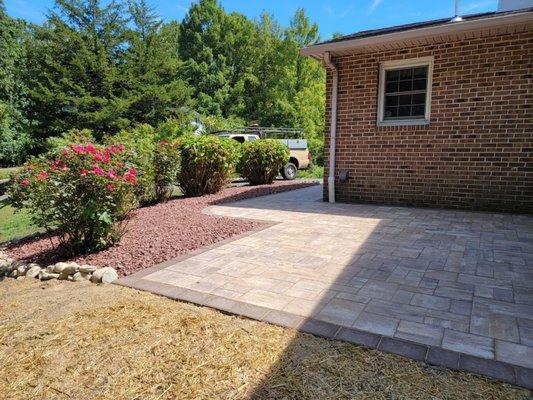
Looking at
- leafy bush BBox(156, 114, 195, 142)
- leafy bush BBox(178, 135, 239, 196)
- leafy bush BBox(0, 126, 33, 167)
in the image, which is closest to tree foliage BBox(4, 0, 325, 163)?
leafy bush BBox(0, 126, 33, 167)

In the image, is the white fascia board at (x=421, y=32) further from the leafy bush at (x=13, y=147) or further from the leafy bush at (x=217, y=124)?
the leafy bush at (x=13, y=147)

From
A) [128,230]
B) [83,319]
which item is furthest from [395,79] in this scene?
[83,319]

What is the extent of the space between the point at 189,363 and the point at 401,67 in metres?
6.46

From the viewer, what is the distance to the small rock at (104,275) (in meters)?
3.52

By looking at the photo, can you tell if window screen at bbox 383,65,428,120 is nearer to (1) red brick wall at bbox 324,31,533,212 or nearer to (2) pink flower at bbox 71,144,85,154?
(1) red brick wall at bbox 324,31,533,212

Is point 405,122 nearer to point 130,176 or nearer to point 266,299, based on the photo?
point 130,176

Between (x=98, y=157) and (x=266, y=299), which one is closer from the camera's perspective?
(x=266, y=299)

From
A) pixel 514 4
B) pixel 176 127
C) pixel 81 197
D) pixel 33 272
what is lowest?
pixel 33 272

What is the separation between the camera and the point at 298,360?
7.03ft

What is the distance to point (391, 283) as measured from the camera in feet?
10.6

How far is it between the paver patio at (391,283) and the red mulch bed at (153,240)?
0.99ft

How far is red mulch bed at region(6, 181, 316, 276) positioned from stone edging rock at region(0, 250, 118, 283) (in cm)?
17

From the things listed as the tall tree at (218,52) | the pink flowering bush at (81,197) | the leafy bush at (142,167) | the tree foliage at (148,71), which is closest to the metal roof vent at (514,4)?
the leafy bush at (142,167)

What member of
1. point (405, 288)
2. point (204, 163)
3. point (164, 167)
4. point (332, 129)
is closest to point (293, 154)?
point (204, 163)
